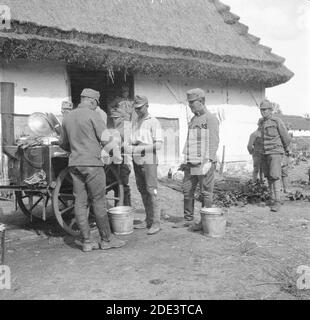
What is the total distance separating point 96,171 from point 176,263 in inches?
58.9

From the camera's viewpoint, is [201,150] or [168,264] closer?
[168,264]

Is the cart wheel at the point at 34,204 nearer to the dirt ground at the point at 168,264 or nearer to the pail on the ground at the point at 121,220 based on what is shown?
the dirt ground at the point at 168,264

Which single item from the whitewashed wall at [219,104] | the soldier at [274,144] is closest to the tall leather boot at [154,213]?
the soldier at [274,144]

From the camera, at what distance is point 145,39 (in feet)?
35.9

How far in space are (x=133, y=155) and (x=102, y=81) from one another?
6.56m

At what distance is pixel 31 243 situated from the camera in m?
5.63

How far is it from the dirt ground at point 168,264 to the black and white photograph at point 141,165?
3 cm

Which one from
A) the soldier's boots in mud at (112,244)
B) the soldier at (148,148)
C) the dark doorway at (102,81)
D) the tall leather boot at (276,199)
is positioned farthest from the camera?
the dark doorway at (102,81)

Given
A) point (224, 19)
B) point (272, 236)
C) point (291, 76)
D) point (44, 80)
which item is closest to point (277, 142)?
point (272, 236)

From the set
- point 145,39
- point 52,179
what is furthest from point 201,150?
point 145,39

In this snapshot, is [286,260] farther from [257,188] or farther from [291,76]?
[291,76]

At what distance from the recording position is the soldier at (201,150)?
Answer: 5810 mm

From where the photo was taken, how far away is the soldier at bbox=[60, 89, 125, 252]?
196 inches

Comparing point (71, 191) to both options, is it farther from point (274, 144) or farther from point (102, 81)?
point (102, 81)
